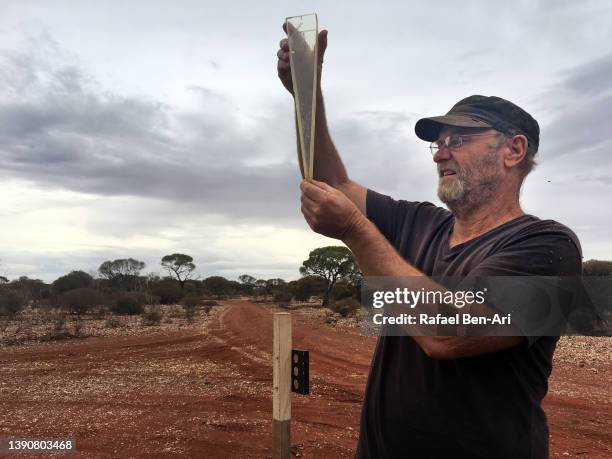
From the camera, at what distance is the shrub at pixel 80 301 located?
2264cm

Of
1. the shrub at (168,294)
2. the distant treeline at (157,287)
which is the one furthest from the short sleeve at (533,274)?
the shrub at (168,294)

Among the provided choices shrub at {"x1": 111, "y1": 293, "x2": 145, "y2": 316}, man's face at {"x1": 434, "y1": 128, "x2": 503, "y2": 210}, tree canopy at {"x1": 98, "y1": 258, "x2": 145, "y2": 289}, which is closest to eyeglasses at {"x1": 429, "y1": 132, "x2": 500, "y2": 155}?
man's face at {"x1": 434, "y1": 128, "x2": 503, "y2": 210}

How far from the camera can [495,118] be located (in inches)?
67.1

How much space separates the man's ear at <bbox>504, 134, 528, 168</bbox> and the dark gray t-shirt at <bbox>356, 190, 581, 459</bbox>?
7.8 inches

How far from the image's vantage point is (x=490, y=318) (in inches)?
52.8

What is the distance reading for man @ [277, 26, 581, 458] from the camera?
4.67 ft

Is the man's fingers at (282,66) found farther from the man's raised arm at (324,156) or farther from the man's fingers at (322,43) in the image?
the man's fingers at (322,43)

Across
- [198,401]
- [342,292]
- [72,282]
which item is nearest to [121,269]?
[72,282]

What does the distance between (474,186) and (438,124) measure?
0.93ft

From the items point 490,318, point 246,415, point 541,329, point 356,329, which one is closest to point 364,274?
point 490,318

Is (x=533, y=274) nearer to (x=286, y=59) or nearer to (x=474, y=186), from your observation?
(x=474, y=186)

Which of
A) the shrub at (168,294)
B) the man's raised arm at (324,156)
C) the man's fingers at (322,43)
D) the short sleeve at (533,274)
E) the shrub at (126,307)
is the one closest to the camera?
the short sleeve at (533,274)

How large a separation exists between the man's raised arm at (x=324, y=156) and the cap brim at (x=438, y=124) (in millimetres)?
367

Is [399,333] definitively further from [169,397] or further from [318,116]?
[169,397]
